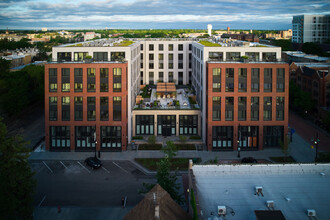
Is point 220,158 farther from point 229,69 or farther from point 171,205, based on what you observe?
point 171,205

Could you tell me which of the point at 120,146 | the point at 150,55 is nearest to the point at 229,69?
the point at 120,146

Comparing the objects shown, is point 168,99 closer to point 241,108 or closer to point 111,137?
point 111,137

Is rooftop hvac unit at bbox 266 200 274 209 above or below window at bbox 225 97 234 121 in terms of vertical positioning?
below

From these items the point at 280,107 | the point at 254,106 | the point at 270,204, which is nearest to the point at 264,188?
the point at 270,204

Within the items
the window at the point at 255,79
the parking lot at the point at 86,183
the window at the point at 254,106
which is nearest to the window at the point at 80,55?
the parking lot at the point at 86,183

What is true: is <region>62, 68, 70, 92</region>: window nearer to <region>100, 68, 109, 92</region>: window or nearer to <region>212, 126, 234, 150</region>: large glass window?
<region>100, 68, 109, 92</region>: window

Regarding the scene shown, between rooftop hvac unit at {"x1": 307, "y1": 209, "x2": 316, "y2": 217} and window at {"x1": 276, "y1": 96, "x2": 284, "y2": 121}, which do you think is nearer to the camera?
rooftop hvac unit at {"x1": 307, "y1": 209, "x2": 316, "y2": 217}

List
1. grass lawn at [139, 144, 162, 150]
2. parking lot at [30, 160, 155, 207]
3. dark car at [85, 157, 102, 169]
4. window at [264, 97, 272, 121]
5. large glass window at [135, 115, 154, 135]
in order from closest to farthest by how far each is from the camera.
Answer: parking lot at [30, 160, 155, 207]
dark car at [85, 157, 102, 169]
window at [264, 97, 272, 121]
grass lawn at [139, 144, 162, 150]
large glass window at [135, 115, 154, 135]

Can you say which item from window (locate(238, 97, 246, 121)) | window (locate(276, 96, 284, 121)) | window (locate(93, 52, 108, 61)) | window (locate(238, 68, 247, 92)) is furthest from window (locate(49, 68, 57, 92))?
window (locate(276, 96, 284, 121))
